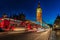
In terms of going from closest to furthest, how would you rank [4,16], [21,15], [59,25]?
[4,16]
[59,25]
[21,15]

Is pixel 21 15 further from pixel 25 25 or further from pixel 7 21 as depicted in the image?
pixel 7 21

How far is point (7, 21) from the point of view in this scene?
12162 centimetres

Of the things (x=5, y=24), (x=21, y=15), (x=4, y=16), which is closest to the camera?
(x=5, y=24)

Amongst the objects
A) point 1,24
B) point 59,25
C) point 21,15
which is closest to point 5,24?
point 1,24

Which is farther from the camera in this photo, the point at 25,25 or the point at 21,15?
the point at 21,15

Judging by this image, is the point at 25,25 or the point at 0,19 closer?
the point at 0,19

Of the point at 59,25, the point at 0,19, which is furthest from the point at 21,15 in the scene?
the point at 0,19

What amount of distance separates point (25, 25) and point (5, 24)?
21.8 metres

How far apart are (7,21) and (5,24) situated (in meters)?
6.24

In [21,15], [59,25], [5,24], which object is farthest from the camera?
[21,15]

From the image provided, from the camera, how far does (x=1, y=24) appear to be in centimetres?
11688

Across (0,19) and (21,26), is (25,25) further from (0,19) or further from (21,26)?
(0,19)

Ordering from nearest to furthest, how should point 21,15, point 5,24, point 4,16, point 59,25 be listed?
point 5,24 → point 4,16 → point 59,25 → point 21,15

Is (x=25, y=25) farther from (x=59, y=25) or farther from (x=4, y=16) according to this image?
(x=59, y=25)
